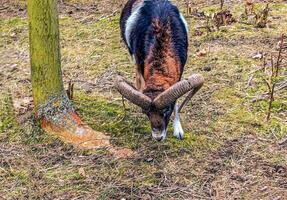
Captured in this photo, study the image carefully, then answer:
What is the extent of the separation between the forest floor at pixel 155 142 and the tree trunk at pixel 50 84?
159 millimetres

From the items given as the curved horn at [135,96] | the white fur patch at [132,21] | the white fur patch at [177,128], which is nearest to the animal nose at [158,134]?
the curved horn at [135,96]

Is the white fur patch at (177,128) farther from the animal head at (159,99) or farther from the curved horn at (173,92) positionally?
the curved horn at (173,92)

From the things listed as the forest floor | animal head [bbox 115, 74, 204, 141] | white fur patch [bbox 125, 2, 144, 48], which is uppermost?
white fur patch [bbox 125, 2, 144, 48]

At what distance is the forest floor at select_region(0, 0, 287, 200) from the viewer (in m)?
5.41

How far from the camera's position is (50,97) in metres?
6.41

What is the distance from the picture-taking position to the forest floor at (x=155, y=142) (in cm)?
541

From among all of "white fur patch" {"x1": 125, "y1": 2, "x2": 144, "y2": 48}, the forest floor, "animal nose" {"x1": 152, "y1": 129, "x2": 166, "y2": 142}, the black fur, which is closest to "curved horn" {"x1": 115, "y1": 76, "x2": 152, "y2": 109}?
"animal nose" {"x1": 152, "y1": 129, "x2": 166, "y2": 142}

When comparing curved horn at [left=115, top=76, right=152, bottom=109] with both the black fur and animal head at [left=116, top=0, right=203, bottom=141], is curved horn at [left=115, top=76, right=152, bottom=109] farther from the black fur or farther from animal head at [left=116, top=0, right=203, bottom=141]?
the black fur

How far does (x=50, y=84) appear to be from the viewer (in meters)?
6.37

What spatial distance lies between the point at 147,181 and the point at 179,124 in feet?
3.74

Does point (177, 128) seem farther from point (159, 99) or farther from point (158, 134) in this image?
point (159, 99)

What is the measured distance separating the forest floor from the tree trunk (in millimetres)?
159

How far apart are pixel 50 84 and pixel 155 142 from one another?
1440 mm

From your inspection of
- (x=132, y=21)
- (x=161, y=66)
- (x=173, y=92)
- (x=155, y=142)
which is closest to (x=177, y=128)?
(x=155, y=142)
